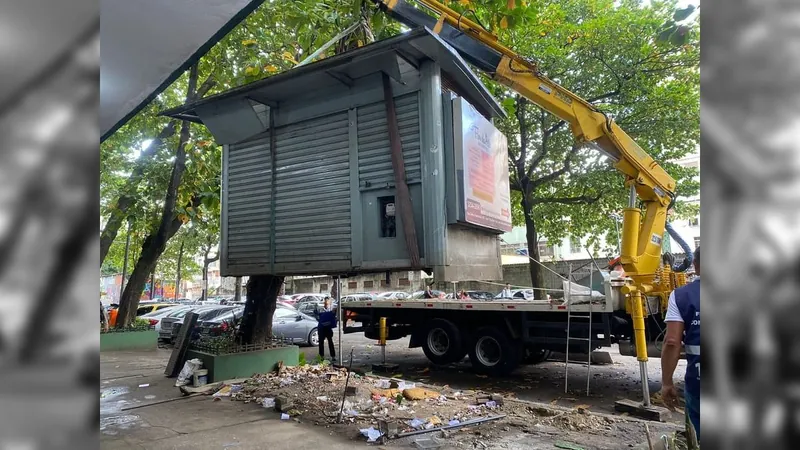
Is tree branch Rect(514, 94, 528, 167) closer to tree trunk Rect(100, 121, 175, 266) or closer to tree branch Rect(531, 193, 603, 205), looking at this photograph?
tree branch Rect(531, 193, 603, 205)

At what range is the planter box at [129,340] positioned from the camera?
13734 mm

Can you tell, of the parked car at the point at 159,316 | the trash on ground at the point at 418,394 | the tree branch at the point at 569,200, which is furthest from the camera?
the parked car at the point at 159,316

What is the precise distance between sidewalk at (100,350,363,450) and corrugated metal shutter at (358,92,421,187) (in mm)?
2943

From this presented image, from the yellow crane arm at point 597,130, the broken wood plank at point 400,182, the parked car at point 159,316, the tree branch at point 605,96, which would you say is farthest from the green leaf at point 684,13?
the parked car at point 159,316

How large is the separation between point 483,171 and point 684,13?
7.70 ft

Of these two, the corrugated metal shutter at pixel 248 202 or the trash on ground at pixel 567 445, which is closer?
the trash on ground at pixel 567 445

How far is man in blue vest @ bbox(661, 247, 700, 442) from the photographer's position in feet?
12.0

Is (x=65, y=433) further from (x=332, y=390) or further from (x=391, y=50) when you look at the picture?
(x=332, y=390)

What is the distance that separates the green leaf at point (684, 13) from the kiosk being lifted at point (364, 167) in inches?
78.4

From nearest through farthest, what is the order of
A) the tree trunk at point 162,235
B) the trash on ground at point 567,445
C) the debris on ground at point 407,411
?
1. the trash on ground at point 567,445
2. the debris on ground at point 407,411
3. the tree trunk at point 162,235

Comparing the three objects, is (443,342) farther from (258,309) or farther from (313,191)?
(313,191)

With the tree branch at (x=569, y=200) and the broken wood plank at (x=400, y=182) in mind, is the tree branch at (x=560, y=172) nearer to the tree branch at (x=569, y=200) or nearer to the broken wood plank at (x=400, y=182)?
the tree branch at (x=569, y=200)

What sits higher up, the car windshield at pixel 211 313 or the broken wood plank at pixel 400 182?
the broken wood plank at pixel 400 182

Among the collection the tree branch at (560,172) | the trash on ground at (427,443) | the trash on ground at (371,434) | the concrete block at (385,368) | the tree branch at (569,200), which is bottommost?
the concrete block at (385,368)
